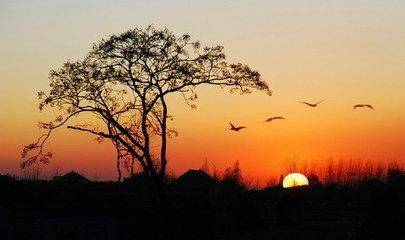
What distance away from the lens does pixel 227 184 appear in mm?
57250

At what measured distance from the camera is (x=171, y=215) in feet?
87.0

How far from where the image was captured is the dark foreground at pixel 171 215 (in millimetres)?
24094

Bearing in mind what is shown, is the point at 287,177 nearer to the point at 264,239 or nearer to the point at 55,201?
the point at 264,239

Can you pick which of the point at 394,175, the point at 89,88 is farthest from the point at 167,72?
the point at 394,175

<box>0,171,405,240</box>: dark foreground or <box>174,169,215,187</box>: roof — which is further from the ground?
<box>174,169,215,187</box>: roof

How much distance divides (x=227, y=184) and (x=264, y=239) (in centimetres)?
2008

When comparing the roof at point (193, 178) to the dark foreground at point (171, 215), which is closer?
the dark foreground at point (171, 215)

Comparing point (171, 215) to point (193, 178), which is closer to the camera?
point (171, 215)

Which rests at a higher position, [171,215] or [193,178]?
[193,178]

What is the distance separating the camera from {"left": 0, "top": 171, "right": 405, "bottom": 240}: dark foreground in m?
24.1

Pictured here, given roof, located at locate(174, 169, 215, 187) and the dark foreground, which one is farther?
roof, located at locate(174, 169, 215, 187)

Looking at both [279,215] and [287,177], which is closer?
[279,215]

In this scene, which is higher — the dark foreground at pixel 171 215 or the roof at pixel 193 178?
the roof at pixel 193 178

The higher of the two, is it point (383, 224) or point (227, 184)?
point (227, 184)
